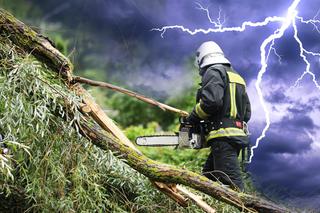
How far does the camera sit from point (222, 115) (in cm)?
445

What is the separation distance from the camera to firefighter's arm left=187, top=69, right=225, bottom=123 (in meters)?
4.34

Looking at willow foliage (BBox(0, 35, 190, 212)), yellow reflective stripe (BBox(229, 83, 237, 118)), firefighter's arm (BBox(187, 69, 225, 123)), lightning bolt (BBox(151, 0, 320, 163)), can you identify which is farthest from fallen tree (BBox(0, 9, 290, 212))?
lightning bolt (BBox(151, 0, 320, 163))

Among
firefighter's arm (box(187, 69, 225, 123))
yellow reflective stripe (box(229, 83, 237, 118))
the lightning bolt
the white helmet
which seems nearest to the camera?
firefighter's arm (box(187, 69, 225, 123))

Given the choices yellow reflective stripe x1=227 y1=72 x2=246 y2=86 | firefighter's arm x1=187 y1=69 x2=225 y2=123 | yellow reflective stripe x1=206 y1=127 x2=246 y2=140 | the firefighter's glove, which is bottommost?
yellow reflective stripe x1=206 y1=127 x2=246 y2=140

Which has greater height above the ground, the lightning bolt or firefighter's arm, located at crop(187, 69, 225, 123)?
the lightning bolt

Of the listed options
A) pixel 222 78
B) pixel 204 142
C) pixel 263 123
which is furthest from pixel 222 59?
pixel 263 123

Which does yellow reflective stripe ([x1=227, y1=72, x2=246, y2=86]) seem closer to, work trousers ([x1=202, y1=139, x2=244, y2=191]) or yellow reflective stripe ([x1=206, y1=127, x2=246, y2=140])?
yellow reflective stripe ([x1=206, y1=127, x2=246, y2=140])

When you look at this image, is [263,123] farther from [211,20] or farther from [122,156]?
[122,156]

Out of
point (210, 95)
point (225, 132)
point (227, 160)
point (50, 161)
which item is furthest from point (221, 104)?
point (50, 161)

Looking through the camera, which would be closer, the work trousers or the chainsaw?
the work trousers

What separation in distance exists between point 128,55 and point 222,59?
2445mm

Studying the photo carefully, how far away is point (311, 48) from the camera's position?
5.94 meters

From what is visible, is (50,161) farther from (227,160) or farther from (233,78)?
(233,78)

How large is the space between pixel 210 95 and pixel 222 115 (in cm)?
20
